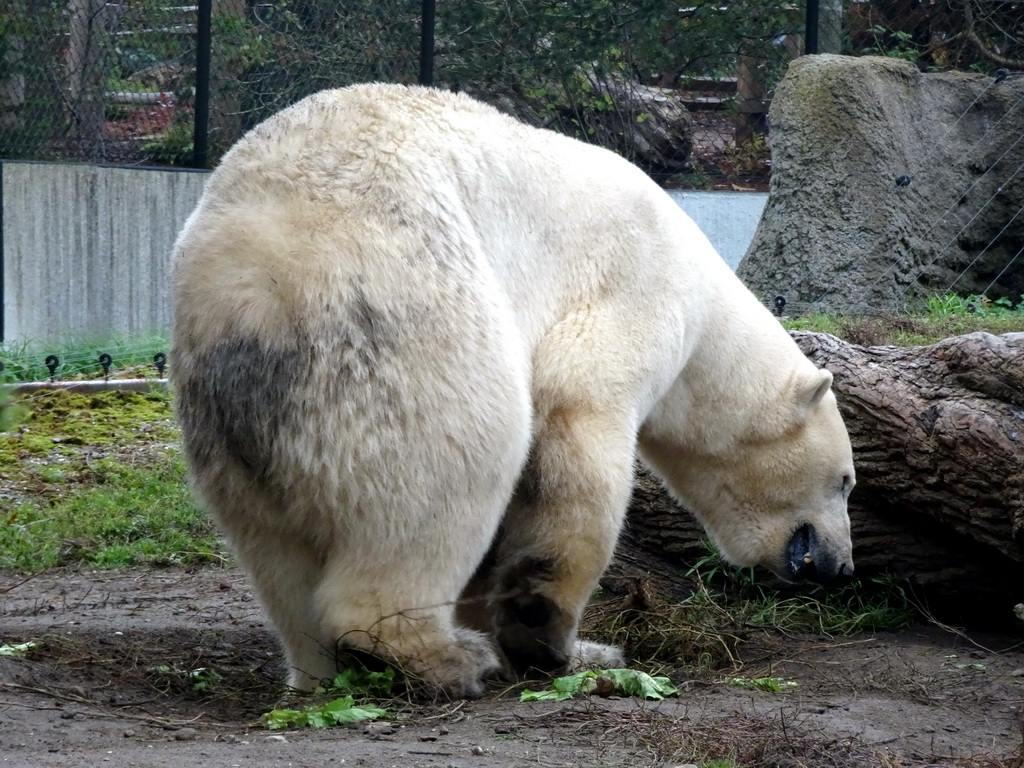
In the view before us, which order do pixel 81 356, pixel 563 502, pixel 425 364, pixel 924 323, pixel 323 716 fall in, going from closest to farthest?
pixel 323 716 → pixel 425 364 → pixel 563 502 → pixel 924 323 → pixel 81 356

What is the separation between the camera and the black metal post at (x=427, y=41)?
8.88 metres

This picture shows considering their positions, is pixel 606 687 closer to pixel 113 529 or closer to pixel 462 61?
pixel 113 529

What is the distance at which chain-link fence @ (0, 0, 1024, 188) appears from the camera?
839 centimetres

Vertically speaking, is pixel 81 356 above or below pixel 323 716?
below

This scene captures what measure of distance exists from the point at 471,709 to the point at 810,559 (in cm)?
171

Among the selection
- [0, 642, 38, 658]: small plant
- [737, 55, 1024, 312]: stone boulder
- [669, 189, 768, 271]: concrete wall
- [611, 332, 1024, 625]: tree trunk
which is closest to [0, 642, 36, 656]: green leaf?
[0, 642, 38, 658]: small plant

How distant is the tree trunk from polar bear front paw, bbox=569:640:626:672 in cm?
100

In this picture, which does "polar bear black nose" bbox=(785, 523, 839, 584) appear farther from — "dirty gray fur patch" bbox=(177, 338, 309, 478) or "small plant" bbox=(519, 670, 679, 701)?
"dirty gray fur patch" bbox=(177, 338, 309, 478)

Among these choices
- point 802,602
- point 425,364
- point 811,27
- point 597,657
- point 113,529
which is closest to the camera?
point 425,364

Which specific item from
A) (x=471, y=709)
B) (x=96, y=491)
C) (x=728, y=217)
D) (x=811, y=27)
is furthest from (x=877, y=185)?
(x=471, y=709)

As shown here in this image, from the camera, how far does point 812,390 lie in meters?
4.30

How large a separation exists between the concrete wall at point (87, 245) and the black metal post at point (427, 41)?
5.58 feet

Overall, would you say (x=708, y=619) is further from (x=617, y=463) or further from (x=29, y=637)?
(x=29, y=637)

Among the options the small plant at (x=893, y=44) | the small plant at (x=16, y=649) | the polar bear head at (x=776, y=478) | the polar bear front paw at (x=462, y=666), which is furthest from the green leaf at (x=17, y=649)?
the small plant at (x=893, y=44)
